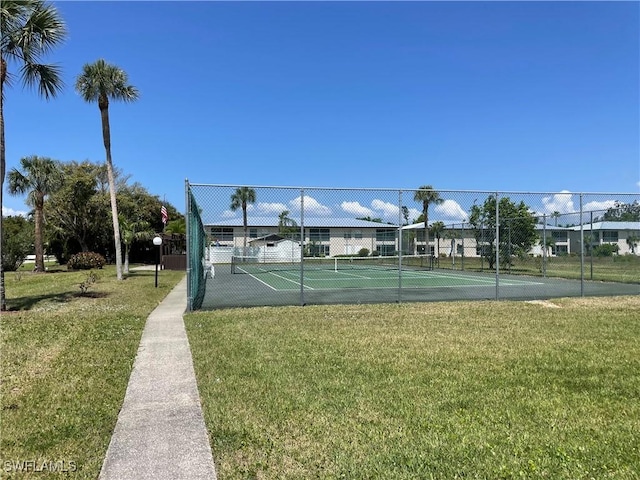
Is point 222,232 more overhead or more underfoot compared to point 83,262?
more overhead

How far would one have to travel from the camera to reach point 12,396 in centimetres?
460

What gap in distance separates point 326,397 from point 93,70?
19650 mm

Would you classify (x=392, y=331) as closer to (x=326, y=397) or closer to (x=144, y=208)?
(x=326, y=397)

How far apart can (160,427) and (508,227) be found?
20.5m

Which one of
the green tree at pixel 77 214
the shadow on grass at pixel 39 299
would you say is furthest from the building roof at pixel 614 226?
the green tree at pixel 77 214

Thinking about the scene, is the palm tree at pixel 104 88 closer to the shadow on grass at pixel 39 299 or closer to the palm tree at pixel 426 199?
the shadow on grass at pixel 39 299

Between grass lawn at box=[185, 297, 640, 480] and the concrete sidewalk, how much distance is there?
132 mm

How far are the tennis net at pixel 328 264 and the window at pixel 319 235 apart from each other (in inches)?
23.5

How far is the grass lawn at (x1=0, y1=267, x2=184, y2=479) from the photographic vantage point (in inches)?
134

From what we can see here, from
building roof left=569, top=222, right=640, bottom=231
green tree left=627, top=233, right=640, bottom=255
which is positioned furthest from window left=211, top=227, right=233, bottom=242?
green tree left=627, top=233, right=640, bottom=255

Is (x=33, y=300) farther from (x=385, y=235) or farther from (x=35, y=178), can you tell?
(x=35, y=178)

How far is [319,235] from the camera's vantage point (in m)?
13.8

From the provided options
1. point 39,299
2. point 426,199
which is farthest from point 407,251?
point 39,299

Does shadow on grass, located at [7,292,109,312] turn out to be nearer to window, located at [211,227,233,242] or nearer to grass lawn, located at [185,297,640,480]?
window, located at [211,227,233,242]
